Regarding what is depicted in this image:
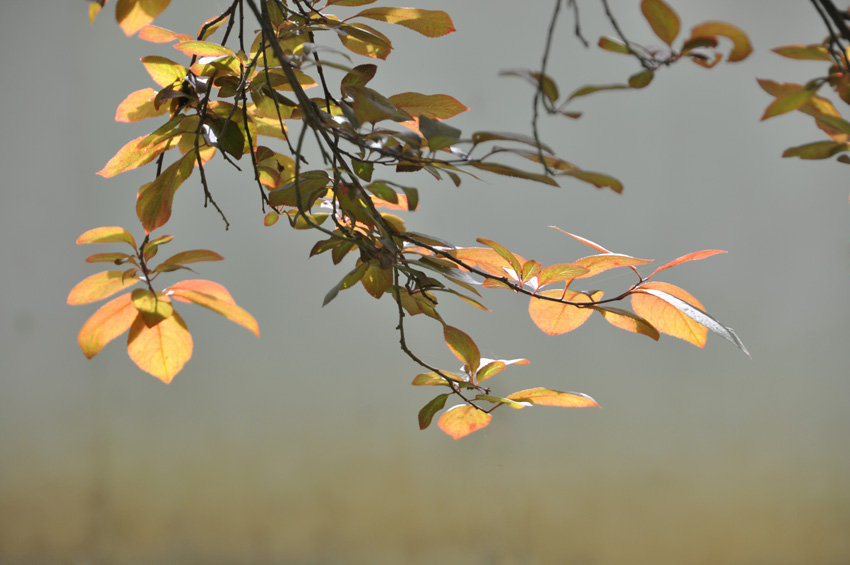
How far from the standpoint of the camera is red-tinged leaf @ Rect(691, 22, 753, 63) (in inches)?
10.9

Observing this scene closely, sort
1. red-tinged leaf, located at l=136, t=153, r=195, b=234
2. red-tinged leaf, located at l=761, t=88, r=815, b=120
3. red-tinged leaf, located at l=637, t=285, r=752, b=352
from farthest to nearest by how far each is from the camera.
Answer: red-tinged leaf, located at l=136, t=153, r=195, b=234, red-tinged leaf, located at l=637, t=285, r=752, b=352, red-tinged leaf, located at l=761, t=88, r=815, b=120

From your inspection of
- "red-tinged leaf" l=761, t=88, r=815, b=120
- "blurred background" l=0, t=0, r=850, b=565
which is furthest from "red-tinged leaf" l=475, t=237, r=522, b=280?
"blurred background" l=0, t=0, r=850, b=565

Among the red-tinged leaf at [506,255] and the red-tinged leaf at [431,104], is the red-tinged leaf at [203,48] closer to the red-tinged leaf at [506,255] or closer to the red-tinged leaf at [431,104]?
the red-tinged leaf at [431,104]

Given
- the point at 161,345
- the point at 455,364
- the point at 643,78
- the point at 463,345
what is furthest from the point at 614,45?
the point at 455,364

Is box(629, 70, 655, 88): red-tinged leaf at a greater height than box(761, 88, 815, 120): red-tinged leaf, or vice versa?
box(629, 70, 655, 88): red-tinged leaf

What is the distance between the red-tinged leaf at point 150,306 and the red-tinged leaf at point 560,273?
11.1 inches

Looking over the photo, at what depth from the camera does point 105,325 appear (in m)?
0.50

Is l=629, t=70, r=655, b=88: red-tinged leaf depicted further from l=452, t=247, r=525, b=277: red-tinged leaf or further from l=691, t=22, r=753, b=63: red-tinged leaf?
l=452, t=247, r=525, b=277: red-tinged leaf

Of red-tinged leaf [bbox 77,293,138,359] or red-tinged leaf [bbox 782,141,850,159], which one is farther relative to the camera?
red-tinged leaf [bbox 77,293,138,359]

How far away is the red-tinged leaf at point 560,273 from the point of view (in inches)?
18.3

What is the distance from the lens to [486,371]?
554 mm

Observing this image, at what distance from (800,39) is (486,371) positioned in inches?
85.0

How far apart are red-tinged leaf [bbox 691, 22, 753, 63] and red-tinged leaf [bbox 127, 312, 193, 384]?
0.42m

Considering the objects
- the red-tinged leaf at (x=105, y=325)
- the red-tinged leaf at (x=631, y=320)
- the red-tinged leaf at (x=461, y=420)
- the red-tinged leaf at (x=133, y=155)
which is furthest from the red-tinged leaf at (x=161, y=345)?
the red-tinged leaf at (x=631, y=320)
